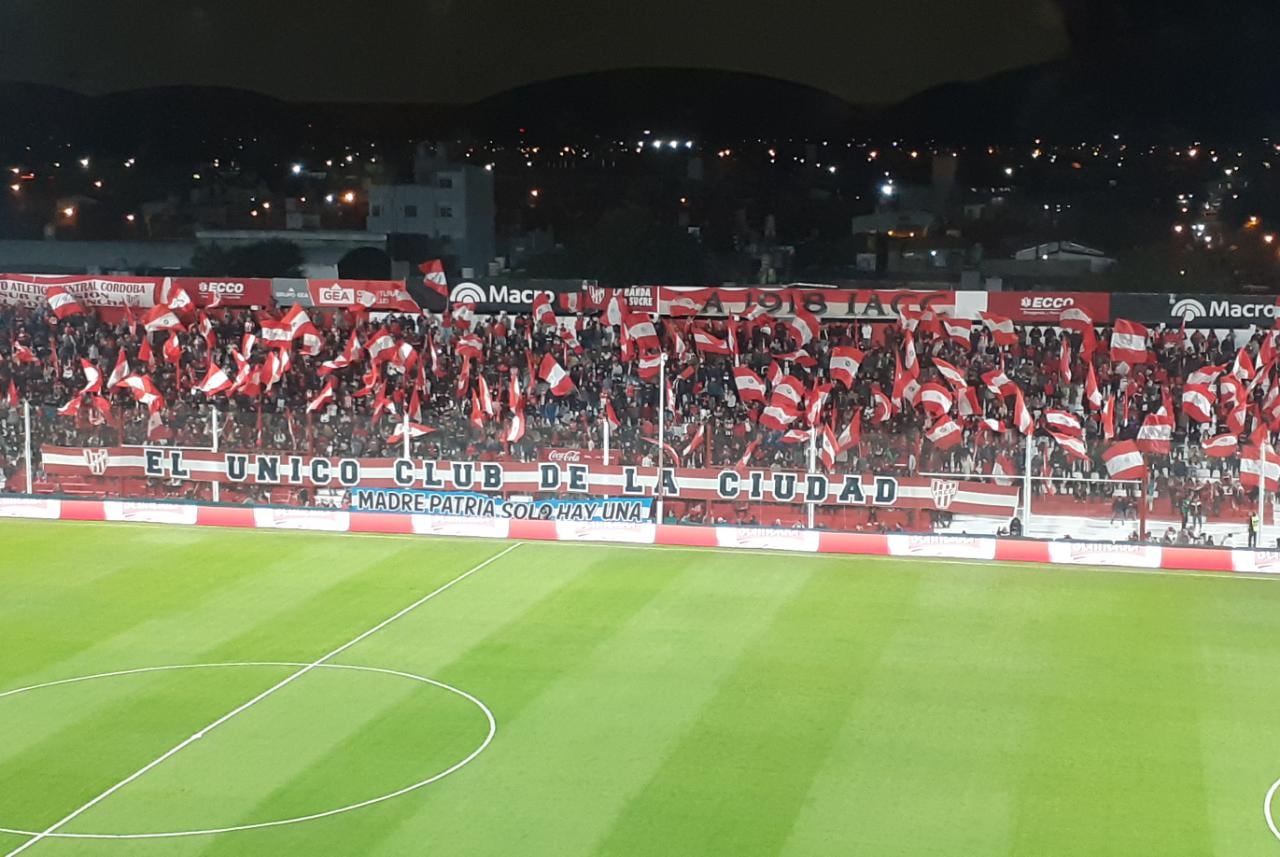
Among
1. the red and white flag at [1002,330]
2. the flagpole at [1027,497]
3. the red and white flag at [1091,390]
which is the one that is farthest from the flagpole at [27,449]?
the red and white flag at [1091,390]

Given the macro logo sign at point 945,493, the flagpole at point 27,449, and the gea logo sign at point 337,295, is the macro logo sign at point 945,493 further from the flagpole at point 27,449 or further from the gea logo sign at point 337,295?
the flagpole at point 27,449

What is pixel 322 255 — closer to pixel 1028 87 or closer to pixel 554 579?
pixel 1028 87

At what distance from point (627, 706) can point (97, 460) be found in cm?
1658

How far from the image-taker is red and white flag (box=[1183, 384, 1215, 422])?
26297 mm

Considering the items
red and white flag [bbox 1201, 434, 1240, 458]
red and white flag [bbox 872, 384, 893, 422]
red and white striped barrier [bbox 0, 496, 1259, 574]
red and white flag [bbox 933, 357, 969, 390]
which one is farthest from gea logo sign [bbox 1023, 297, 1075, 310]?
red and white striped barrier [bbox 0, 496, 1259, 574]

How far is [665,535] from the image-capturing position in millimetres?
25547

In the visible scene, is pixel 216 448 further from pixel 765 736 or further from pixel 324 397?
pixel 765 736

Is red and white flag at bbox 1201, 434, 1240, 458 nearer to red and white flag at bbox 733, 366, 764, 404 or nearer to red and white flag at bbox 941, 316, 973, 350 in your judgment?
red and white flag at bbox 941, 316, 973, 350

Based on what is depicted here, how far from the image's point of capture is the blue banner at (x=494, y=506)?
A: 86.3 ft

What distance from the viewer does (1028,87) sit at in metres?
56.0

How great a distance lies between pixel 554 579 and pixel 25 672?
8122mm

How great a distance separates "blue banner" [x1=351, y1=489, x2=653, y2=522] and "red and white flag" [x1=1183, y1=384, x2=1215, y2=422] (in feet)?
33.5

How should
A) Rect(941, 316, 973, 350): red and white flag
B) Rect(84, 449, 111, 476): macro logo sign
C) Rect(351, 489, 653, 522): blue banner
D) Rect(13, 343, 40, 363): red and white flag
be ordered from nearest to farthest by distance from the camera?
Rect(351, 489, 653, 522): blue banner < Rect(84, 449, 111, 476): macro logo sign < Rect(941, 316, 973, 350): red and white flag < Rect(13, 343, 40, 363): red and white flag

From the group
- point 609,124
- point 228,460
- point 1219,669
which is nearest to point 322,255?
point 609,124
